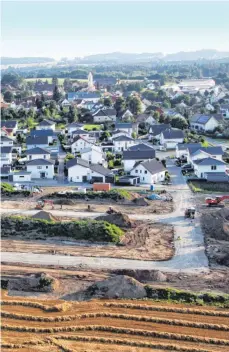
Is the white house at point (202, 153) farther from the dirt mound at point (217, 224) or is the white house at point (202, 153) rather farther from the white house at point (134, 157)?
the dirt mound at point (217, 224)

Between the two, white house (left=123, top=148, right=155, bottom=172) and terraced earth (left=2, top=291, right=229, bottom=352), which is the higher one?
white house (left=123, top=148, right=155, bottom=172)

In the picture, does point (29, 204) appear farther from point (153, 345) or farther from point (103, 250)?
point (153, 345)

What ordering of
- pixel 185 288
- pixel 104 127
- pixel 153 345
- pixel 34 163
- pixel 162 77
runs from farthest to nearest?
1. pixel 162 77
2. pixel 104 127
3. pixel 34 163
4. pixel 185 288
5. pixel 153 345

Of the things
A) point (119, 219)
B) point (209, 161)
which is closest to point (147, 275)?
point (119, 219)

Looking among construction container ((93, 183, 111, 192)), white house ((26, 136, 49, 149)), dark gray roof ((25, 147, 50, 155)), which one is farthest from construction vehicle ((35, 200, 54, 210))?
white house ((26, 136, 49, 149))

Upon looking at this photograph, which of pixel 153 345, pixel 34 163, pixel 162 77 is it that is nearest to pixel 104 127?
pixel 34 163

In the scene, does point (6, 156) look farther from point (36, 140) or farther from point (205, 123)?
point (205, 123)

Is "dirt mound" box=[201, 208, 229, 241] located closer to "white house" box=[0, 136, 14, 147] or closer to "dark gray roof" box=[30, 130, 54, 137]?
"white house" box=[0, 136, 14, 147]
